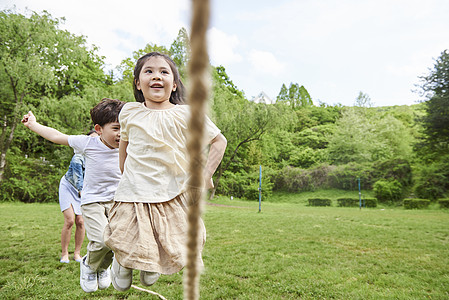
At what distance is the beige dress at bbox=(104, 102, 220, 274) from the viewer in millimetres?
1905

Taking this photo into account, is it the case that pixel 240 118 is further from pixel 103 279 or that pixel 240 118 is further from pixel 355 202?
pixel 103 279

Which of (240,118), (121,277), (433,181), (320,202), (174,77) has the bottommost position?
(320,202)

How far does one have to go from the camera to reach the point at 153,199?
1.99m

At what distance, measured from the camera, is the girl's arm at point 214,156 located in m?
1.82

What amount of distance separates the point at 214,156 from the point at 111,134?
150 centimetres

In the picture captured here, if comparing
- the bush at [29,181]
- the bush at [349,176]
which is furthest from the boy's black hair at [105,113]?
the bush at [349,176]

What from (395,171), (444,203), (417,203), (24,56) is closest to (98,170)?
(24,56)

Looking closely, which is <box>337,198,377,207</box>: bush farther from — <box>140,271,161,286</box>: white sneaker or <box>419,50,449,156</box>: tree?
<box>140,271,161,286</box>: white sneaker

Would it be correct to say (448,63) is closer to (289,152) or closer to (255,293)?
(289,152)

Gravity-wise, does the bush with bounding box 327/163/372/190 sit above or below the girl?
above

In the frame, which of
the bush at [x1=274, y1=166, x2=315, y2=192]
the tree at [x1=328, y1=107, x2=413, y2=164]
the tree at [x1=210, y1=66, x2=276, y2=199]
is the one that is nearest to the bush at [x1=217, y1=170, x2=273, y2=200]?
the tree at [x1=210, y1=66, x2=276, y2=199]

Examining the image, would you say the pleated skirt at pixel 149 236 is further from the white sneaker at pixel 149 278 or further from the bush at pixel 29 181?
the bush at pixel 29 181

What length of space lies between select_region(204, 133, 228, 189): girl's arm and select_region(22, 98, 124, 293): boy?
4.39 feet

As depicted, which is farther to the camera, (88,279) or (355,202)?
(355,202)
